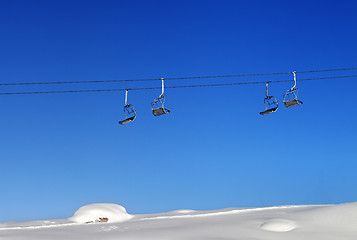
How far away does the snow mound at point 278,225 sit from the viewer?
21.9 meters

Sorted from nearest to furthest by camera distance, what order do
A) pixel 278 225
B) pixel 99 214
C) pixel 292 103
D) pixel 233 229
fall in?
pixel 292 103 < pixel 233 229 < pixel 278 225 < pixel 99 214

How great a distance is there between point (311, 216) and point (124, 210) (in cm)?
2306

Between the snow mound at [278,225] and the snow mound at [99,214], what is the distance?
62.5ft

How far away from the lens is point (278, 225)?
22469 millimetres

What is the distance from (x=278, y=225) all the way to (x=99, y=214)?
22413 millimetres

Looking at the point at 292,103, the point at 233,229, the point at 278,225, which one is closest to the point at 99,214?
the point at 233,229

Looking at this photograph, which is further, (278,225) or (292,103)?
(278,225)

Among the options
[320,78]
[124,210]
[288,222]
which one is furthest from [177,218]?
[124,210]

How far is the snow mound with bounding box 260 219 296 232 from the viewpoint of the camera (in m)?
21.9

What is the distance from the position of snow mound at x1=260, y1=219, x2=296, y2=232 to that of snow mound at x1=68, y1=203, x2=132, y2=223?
19.0 m

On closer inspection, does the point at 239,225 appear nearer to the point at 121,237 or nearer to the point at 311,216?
the point at 311,216

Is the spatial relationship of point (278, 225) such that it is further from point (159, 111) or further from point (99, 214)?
point (99, 214)

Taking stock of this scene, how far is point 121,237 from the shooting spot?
65.2ft

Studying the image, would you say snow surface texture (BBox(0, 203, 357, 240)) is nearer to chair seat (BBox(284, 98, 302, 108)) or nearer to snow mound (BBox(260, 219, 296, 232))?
snow mound (BBox(260, 219, 296, 232))
